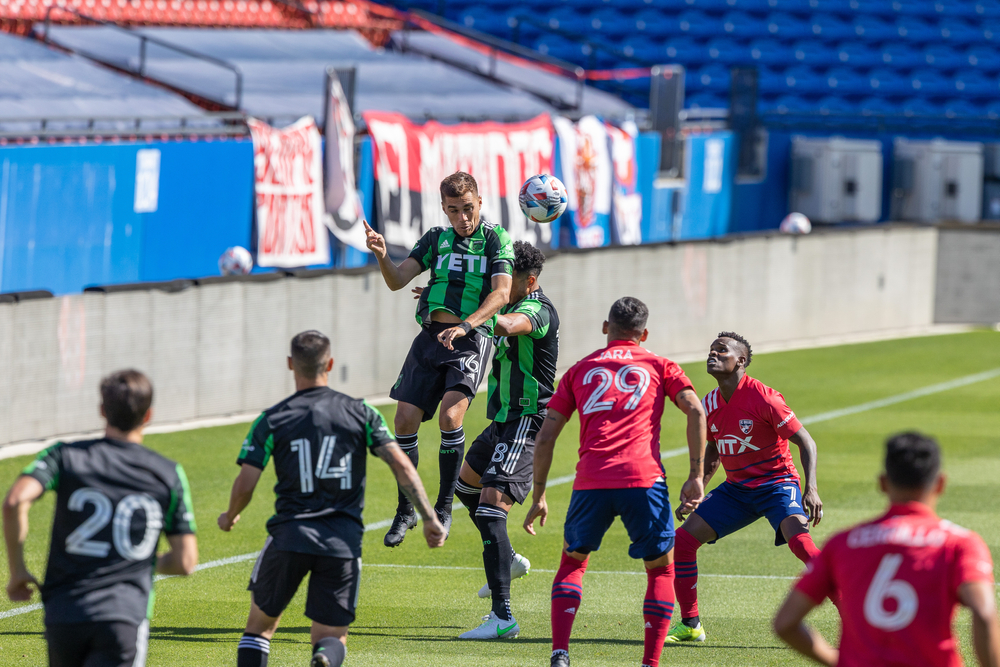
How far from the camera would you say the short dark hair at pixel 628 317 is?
7156 millimetres

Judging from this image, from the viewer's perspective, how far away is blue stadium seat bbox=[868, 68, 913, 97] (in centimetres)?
3262

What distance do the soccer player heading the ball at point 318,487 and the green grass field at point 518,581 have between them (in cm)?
166

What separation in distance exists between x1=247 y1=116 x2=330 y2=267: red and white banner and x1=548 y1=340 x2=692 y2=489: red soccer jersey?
13.3m

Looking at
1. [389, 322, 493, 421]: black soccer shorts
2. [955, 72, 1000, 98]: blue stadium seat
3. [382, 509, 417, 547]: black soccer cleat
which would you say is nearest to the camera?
[382, 509, 417, 547]: black soccer cleat

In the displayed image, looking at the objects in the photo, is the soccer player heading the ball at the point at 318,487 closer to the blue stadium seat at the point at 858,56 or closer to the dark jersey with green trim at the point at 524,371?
the dark jersey with green trim at the point at 524,371

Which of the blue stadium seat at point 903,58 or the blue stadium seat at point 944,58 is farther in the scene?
the blue stadium seat at point 903,58

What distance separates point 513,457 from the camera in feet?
27.7

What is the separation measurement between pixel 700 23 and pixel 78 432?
23339 mm

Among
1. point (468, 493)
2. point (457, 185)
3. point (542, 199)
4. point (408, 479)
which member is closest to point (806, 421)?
point (542, 199)

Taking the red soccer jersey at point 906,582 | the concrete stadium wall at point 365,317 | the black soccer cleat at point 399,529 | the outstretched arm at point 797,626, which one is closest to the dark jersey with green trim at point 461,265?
the black soccer cleat at point 399,529

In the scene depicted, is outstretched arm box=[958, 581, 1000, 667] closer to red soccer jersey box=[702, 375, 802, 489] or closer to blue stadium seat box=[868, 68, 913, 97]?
red soccer jersey box=[702, 375, 802, 489]


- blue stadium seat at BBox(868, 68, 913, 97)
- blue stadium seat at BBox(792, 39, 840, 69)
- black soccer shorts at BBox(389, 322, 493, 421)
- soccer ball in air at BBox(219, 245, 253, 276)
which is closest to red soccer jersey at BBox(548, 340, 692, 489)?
black soccer shorts at BBox(389, 322, 493, 421)

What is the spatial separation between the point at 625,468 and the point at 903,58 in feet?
93.0

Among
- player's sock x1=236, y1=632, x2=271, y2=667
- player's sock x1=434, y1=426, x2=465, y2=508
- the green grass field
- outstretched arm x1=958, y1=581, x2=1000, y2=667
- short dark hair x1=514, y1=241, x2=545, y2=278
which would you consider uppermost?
short dark hair x1=514, y1=241, x2=545, y2=278
